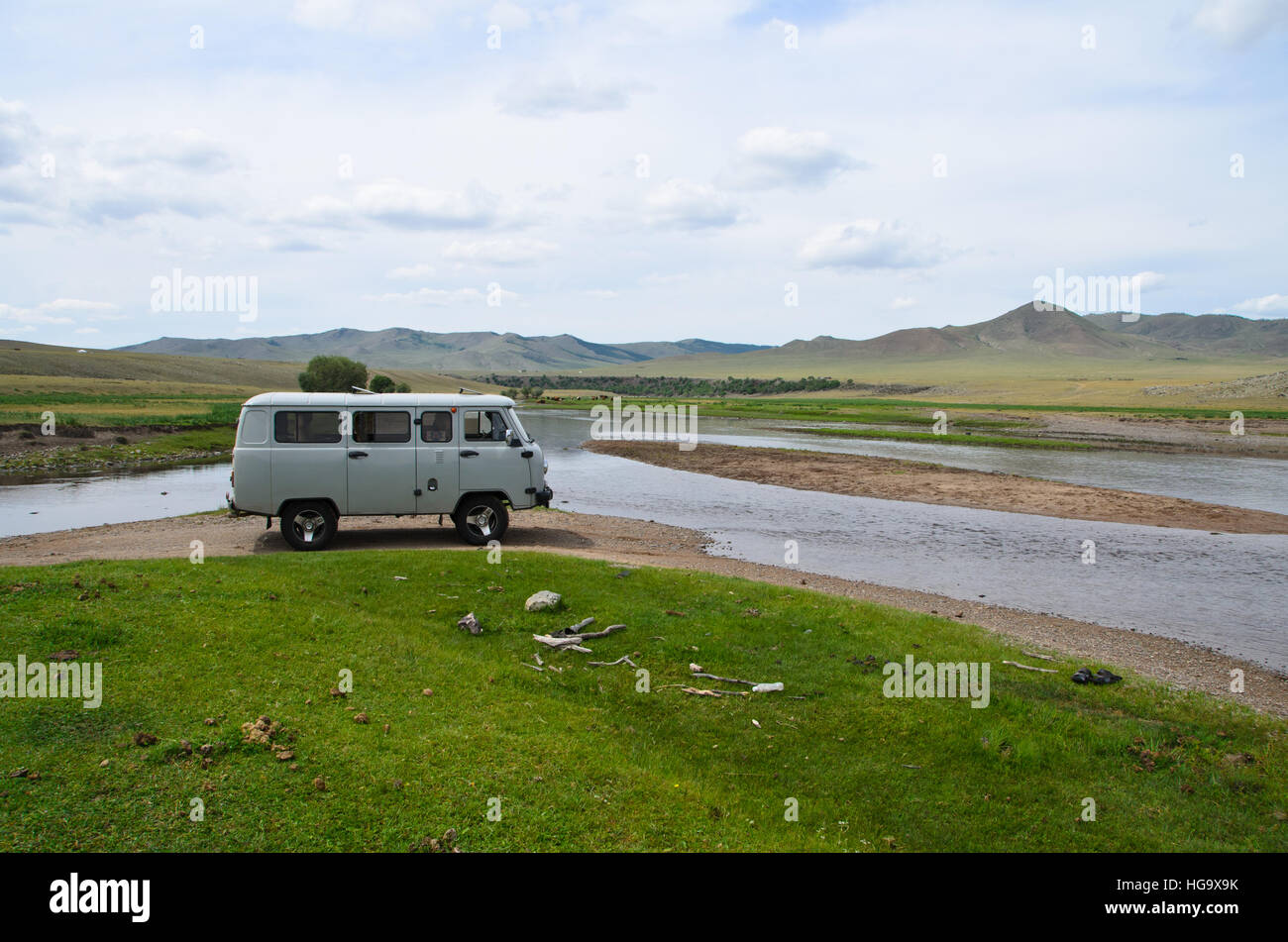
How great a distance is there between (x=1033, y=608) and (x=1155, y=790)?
954 centimetres

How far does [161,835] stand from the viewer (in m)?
5.75

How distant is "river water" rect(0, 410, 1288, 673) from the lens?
17.9 metres

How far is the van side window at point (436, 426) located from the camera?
18531 millimetres

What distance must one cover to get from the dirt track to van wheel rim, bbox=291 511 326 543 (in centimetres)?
56

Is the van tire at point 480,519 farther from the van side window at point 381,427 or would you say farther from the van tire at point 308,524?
the van tire at point 308,524

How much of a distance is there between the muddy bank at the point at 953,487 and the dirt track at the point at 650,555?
52.1 ft

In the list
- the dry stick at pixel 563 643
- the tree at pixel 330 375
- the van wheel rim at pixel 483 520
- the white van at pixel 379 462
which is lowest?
the dry stick at pixel 563 643

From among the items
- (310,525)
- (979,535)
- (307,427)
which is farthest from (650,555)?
(979,535)

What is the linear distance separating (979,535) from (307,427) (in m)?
22.1

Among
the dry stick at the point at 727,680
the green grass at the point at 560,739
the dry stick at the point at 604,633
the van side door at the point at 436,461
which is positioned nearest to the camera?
the green grass at the point at 560,739

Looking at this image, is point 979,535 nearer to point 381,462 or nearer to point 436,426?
point 436,426

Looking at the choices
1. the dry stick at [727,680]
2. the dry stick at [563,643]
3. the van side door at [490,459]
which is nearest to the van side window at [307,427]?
the van side door at [490,459]
